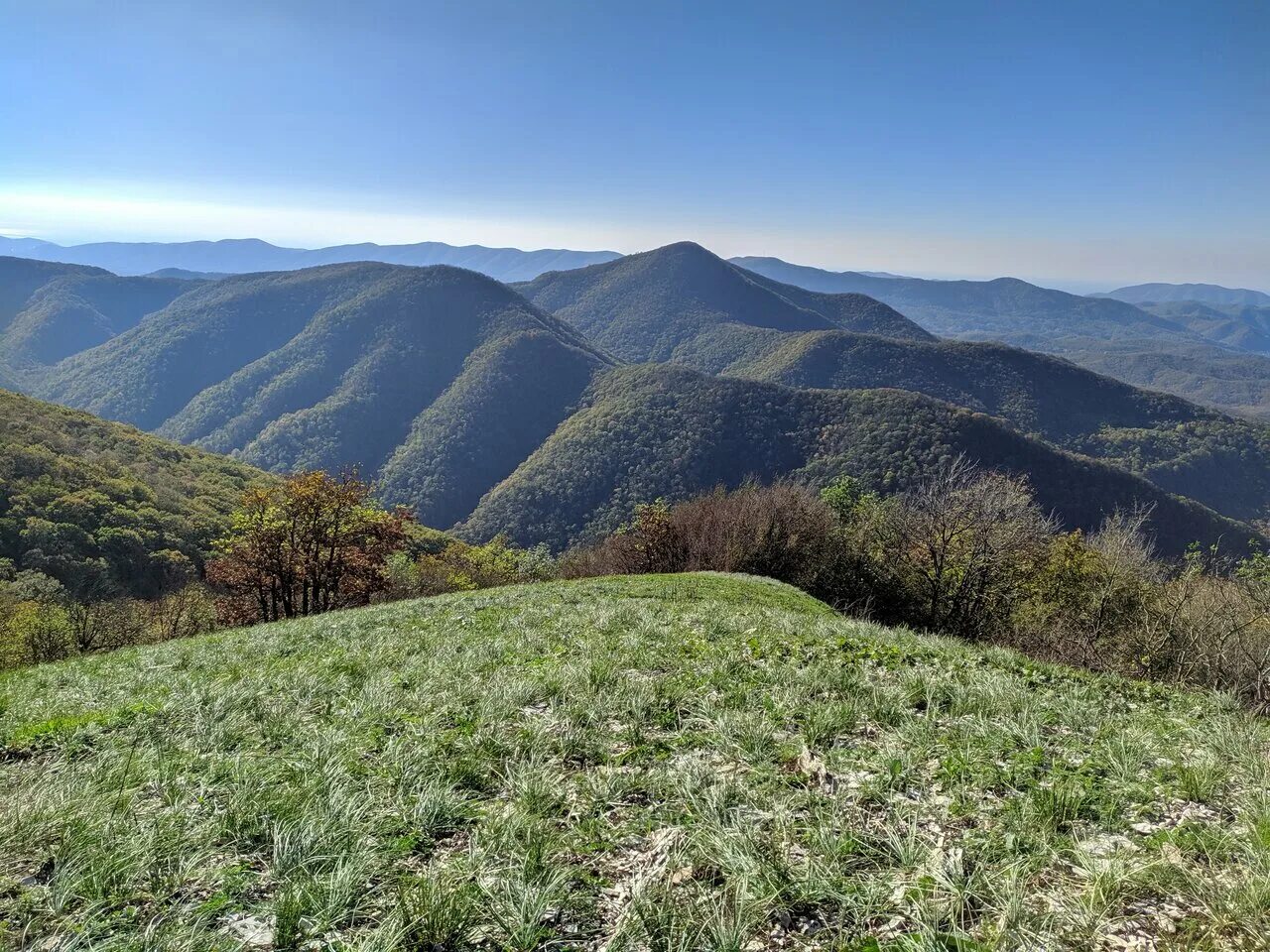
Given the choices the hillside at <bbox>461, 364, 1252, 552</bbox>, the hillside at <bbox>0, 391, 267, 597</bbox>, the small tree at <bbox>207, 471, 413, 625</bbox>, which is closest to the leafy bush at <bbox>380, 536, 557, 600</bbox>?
the small tree at <bbox>207, 471, 413, 625</bbox>

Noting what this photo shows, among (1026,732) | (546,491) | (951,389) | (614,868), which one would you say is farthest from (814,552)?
(951,389)

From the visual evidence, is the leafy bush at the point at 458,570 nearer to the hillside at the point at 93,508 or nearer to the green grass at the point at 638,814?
the hillside at the point at 93,508

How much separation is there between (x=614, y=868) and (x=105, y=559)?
157ft

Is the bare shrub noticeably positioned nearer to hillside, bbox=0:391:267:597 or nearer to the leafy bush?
the leafy bush

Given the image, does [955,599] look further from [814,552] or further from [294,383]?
[294,383]

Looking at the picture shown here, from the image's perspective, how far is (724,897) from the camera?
2461mm

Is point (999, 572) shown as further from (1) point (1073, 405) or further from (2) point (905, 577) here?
(1) point (1073, 405)

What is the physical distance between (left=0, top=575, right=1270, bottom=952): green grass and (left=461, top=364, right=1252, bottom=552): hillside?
82452 millimetres

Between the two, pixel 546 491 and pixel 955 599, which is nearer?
pixel 955 599

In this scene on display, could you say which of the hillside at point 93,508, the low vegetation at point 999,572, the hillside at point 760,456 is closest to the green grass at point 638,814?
the low vegetation at point 999,572

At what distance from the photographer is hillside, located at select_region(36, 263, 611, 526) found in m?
133

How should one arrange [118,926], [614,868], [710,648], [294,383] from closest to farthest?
[118,926] → [614,868] → [710,648] → [294,383]

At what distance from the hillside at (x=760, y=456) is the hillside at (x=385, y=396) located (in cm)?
2331

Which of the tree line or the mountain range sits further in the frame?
the mountain range
